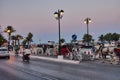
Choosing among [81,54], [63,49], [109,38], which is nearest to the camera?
[81,54]

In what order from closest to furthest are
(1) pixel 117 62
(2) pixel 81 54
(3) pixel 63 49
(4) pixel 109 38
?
(1) pixel 117 62 < (2) pixel 81 54 < (3) pixel 63 49 < (4) pixel 109 38

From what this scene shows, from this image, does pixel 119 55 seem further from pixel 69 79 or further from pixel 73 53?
pixel 69 79

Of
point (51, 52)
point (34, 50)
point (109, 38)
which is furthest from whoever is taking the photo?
point (109, 38)

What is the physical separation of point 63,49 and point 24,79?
25.4m

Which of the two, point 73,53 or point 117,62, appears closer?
point 117,62

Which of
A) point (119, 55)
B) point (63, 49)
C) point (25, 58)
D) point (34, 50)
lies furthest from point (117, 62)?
point (34, 50)

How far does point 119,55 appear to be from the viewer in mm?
26219

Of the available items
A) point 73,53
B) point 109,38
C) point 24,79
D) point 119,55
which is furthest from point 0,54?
point 109,38

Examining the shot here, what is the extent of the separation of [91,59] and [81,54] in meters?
1.25

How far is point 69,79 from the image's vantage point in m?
13.8

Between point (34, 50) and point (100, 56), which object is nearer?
point (100, 56)

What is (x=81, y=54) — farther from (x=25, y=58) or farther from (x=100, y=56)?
(x=25, y=58)

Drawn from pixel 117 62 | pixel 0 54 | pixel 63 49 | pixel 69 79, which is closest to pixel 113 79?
pixel 69 79

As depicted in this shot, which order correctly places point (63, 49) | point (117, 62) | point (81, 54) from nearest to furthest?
1. point (117, 62)
2. point (81, 54)
3. point (63, 49)
